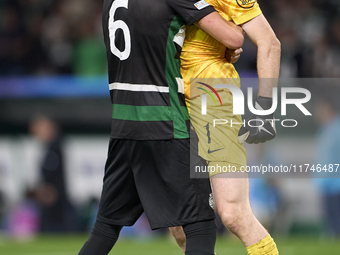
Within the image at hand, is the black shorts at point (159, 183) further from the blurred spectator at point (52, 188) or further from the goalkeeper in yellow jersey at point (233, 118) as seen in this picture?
the blurred spectator at point (52, 188)

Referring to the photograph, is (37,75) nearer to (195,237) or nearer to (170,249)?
(170,249)

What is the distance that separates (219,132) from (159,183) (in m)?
0.48

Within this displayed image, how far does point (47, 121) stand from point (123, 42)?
6496 millimetres

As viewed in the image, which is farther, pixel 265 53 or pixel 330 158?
pixel 330 158

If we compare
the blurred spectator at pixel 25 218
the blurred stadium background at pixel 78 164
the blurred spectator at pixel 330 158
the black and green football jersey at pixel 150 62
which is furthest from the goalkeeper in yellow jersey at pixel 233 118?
the blurred spectator at pixel 25 218

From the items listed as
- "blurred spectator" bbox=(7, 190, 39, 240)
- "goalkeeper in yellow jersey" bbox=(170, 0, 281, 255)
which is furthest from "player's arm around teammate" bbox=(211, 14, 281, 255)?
"blurred spectator" bbox=(7, 190, 39, 240)

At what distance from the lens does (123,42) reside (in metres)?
3.68

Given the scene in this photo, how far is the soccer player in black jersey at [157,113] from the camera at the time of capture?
3.57 metres

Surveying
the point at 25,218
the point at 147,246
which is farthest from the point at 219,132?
the point at 25,218

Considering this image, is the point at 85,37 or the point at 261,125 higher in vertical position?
the point at 261,125

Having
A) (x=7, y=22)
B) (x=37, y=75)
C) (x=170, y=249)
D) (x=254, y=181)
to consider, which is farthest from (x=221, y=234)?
(x=7, y=22)

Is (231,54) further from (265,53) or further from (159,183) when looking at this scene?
(159,183)

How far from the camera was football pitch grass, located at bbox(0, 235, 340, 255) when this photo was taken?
7.56 metres

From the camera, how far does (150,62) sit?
3633 mm
